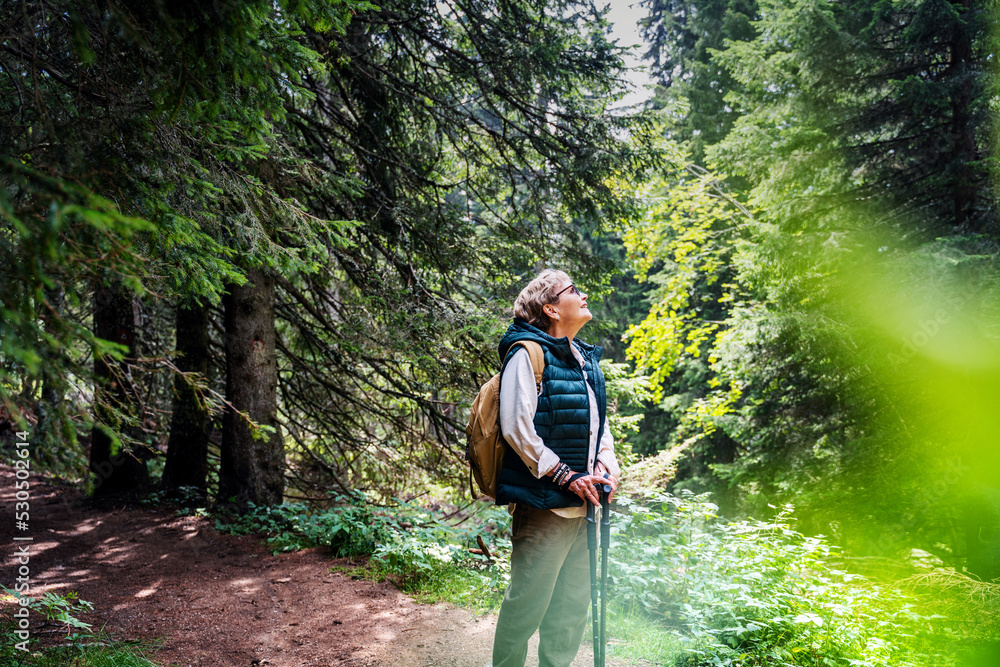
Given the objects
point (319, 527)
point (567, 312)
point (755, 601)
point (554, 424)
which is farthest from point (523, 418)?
point (319, 527)

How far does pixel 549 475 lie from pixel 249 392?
15.2 ft

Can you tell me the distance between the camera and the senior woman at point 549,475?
8.04 feet

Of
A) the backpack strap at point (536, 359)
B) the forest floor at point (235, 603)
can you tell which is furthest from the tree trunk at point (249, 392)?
the backpack strap at point (536, 359)

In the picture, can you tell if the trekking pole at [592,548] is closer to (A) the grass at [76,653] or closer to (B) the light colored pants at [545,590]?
(B) the light colored pants at [545,590]

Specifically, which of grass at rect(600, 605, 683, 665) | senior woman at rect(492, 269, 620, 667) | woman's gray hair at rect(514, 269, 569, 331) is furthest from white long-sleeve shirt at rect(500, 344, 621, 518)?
grass at rect(600, 605, 683, 665)

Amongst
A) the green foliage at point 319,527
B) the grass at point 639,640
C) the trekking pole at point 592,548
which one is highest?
the trekking pole at point 592,548

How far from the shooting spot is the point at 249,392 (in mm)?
5934

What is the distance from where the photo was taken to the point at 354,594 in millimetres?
4363

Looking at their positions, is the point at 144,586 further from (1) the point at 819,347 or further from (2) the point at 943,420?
(2) the point at 943,420

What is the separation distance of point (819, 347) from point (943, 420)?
1425 millimetres

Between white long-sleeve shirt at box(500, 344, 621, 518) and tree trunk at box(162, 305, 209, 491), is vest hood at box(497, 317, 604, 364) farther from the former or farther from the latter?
tree trunk at box(162, 305, 209, 491)

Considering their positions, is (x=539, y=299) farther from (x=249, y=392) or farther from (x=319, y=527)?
(x=249, y=392)

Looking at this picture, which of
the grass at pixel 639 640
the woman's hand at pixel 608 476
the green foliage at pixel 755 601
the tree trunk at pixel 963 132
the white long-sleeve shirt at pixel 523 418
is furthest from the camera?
the tree trunk at pixel 963 132

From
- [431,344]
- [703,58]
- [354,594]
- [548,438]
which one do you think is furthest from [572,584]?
[703,58]
